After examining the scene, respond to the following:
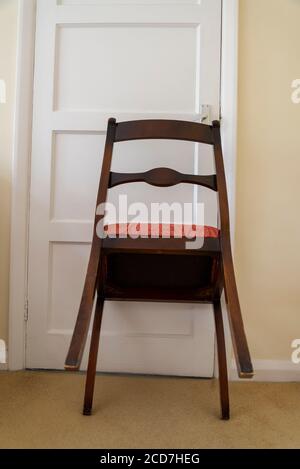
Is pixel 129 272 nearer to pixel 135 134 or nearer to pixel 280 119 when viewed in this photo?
pixel 135 134

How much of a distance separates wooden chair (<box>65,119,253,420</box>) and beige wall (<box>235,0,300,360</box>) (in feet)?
0.83

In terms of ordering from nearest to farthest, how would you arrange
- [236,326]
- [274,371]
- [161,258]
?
[236,326] → [161,258] → [274,371]

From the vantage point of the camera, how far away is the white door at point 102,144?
1117 millimetres

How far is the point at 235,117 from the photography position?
1.11m

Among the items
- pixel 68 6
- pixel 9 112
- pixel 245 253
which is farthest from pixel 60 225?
pixel 68 6

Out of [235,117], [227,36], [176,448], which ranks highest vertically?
[227,36]

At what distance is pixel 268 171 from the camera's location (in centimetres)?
113

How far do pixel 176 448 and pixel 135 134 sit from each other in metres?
0.81

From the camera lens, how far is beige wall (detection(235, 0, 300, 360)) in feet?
3.67

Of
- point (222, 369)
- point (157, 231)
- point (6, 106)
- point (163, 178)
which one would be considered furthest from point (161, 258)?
point (6, 106)

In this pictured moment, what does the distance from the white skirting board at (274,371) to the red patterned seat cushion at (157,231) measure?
566mm

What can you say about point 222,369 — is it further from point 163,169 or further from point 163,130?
point 163,130

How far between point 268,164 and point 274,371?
0.74 meters

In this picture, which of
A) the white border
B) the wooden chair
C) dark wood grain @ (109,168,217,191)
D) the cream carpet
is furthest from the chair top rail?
the cream carpet
